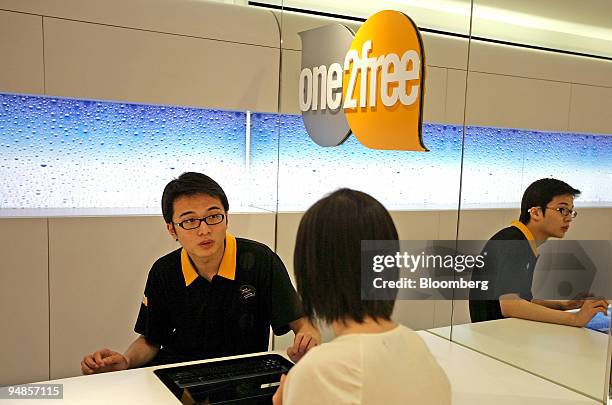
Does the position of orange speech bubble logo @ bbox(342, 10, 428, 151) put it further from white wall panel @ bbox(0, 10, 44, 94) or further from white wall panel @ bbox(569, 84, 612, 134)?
white wall panel @ bbox(0, 10, 44, 94)

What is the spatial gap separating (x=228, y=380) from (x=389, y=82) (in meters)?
0.92

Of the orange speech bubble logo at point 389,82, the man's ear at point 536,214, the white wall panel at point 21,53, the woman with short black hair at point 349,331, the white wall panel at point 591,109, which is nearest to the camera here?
the woman with short black hair at point 349,331

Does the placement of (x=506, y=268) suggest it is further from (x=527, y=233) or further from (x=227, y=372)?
(x=227, y=372)

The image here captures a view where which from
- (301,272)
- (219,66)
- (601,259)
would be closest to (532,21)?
(601,259)

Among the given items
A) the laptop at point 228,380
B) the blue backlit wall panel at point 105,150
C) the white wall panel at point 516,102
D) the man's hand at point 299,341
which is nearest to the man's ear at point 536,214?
the white wall panel at point 516,102

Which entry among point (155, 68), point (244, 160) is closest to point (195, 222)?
point (155, 68)

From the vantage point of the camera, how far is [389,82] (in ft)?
4.74

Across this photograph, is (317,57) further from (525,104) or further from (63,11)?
(63,11)

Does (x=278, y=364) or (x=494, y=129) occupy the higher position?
(x=494, y=129)

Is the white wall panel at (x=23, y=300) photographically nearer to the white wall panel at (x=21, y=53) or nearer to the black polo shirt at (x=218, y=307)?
the white wall panel at (x=21, y=53)

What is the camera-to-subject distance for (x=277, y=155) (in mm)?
2277

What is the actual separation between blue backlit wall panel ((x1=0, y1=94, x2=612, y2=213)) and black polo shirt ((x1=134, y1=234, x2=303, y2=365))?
0.27 meters

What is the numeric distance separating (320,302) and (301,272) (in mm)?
62

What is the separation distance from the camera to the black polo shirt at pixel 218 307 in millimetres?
1977
